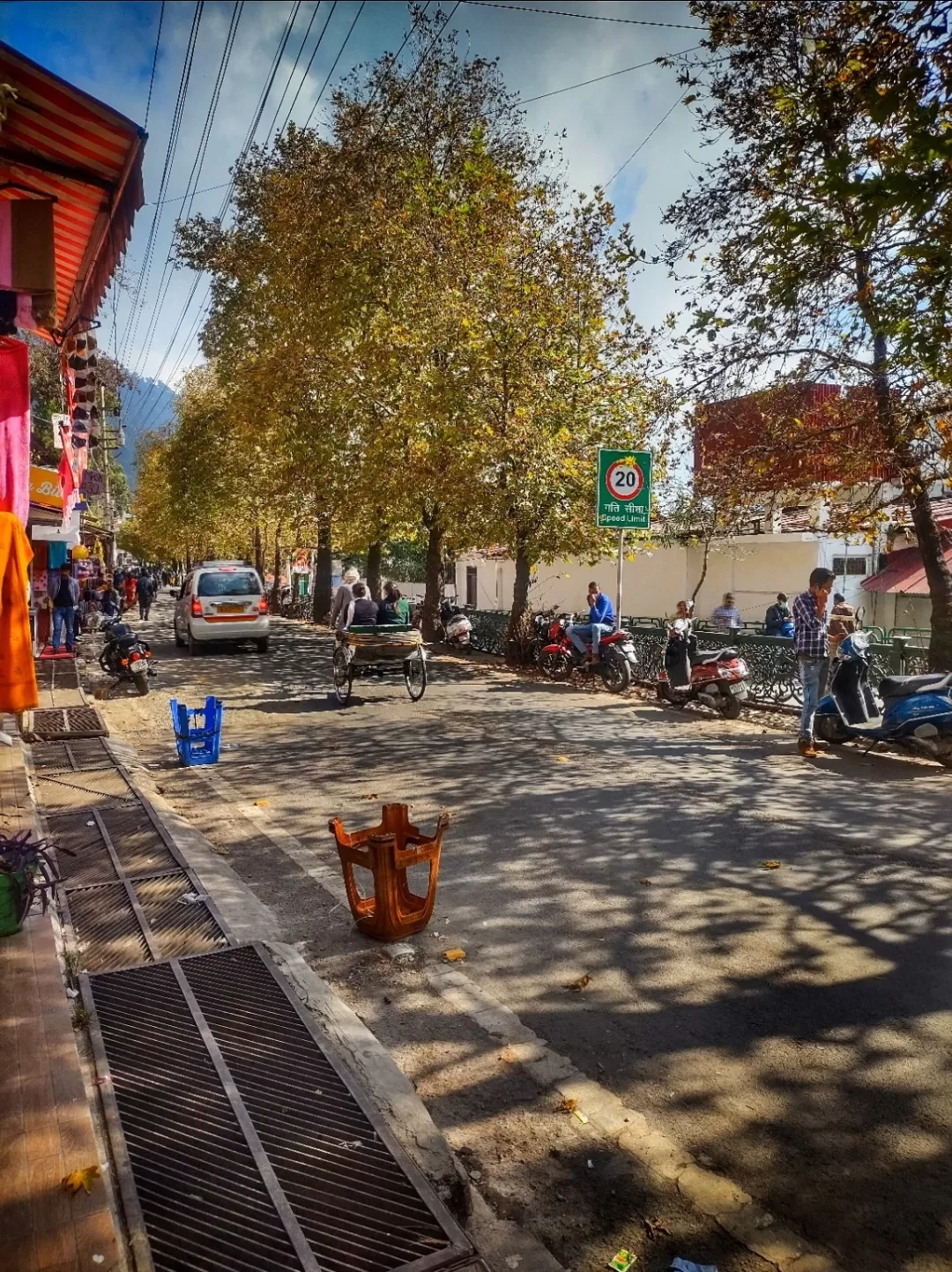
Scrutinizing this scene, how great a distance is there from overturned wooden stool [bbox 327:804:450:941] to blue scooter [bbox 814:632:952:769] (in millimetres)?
5933

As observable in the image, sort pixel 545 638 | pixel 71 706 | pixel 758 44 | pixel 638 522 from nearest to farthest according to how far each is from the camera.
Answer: pixel 758 44 → pixel 71 706 → pixel 638 522 → pixel 545 638

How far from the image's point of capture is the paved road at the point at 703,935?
123 inches

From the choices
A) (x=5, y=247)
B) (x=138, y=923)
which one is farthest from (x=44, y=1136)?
(x=5, y=247)

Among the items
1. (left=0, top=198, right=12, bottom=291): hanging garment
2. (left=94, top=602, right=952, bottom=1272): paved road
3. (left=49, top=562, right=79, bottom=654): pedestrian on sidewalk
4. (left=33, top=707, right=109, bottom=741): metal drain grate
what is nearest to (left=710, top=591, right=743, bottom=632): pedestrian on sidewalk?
(left=94, top=602, right=952, bottom=1272): paved road

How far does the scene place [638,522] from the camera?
1420 centimetres

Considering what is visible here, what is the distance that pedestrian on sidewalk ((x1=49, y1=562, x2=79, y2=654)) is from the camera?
740 inches

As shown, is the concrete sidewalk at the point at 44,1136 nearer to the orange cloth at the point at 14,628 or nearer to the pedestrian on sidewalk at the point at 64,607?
the orange cloth at the point at 14,628

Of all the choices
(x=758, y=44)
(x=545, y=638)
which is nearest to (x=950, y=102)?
(x=758, y=44)

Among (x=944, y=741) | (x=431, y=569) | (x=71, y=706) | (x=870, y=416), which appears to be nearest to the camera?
(x=944, y=741)

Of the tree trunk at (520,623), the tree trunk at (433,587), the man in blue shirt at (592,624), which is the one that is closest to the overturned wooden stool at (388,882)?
the man in blue shirt at (592,624)

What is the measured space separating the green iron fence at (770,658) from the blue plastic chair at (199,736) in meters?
7.77

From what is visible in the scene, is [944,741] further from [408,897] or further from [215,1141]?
[215,1141]

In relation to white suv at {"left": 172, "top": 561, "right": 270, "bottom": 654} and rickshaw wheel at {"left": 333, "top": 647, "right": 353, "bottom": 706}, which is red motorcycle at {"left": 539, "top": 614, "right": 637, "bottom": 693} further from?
white suv at {"left": 172, "top": 561, "right": 270, "bottom": 654}

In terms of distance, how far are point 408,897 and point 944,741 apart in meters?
6.21
